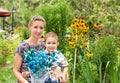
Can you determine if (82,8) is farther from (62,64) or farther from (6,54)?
(62,64)

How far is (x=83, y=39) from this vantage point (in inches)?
246

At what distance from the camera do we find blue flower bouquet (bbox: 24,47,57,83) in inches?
→ 121

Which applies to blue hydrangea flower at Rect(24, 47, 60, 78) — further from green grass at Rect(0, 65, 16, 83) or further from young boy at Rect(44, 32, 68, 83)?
green grass at Rect(0, 65, 16, 83)

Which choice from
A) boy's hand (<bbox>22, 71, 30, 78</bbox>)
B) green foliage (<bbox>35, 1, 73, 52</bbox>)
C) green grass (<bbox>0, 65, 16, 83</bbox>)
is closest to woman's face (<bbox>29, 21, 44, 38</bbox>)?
boy's hand (<bbox>22, 71, 30, 78</bbox>)

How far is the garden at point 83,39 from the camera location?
480cm

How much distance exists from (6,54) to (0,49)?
281 mm

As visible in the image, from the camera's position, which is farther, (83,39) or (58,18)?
(83,39)

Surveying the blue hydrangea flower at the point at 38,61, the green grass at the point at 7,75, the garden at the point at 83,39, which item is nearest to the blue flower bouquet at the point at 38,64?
the blue hydrangea flower at the point at 38,61

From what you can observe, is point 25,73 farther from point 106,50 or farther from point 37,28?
point 106,50

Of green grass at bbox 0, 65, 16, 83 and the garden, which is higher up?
the garden

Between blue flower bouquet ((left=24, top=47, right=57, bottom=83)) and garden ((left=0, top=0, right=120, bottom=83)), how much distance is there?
0.82 m

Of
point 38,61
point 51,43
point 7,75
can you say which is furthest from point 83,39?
point 38,61

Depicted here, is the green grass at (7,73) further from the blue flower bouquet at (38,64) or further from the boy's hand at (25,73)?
the blue flower bouquet at (38,64)

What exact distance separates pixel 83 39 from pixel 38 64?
3.22m
